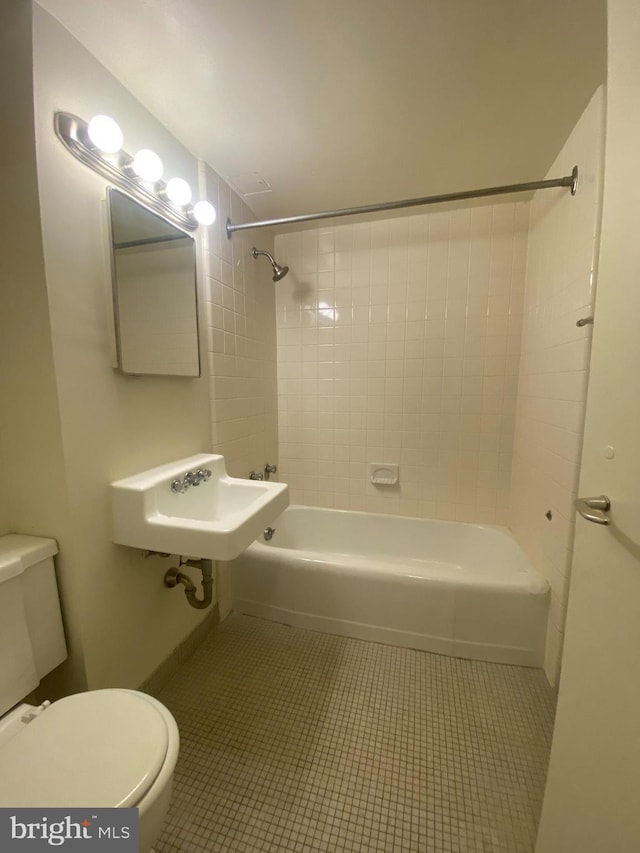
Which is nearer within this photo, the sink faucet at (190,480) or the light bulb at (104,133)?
the light bulb at (104,133)

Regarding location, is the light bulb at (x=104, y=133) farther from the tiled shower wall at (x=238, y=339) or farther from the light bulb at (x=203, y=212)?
the tiled shower wall at (x=238, y=339)

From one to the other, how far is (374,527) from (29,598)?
1766 mm

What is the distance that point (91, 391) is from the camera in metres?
1.01

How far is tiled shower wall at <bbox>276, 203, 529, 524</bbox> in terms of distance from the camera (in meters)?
1.91

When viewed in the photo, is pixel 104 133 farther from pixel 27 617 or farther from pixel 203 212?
pixel 27 617

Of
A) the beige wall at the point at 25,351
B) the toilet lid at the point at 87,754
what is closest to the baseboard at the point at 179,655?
the beige wall at the point at 25,351

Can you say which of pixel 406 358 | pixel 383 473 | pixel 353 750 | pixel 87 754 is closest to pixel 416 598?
pixel 353 750

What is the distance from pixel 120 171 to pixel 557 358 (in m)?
1.81

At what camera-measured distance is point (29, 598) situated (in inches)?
35.6

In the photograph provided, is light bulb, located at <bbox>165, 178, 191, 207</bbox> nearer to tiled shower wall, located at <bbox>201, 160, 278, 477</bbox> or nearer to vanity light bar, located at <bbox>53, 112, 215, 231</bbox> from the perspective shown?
vanity light bar, located at <bbox>53, 112, 215, 231</bbox>

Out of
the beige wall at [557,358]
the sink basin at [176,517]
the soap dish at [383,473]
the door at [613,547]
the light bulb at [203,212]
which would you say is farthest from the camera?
the soap dish at [383,473]

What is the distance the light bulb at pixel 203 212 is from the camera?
1.33 meters

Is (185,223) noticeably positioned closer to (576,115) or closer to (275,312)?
(275,312)

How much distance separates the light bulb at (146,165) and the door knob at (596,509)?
1514 mm
